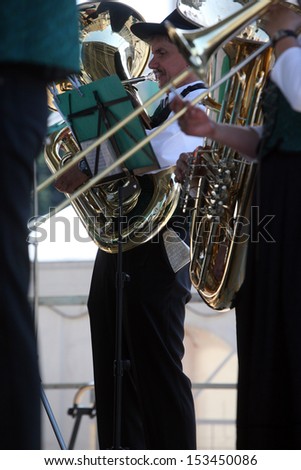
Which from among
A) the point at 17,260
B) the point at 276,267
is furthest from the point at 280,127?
the point at 17,260

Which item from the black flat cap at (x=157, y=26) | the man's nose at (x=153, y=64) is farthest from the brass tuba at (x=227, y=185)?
the man's nose at (x=153, y=64)

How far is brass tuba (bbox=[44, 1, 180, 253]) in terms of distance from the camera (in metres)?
3.76

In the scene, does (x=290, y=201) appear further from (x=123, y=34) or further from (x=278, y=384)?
(x=123, y=34)

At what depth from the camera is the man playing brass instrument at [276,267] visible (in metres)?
2.59

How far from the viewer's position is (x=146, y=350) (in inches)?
148

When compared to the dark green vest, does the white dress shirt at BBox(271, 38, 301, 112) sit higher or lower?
higher

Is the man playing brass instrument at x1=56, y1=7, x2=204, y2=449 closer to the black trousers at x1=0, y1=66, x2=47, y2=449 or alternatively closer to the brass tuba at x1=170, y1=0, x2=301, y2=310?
the brass tuba at x1=170, y1=0, x2=301, y2=310

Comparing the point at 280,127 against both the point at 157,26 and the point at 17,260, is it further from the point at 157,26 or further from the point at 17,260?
the point at 157,26

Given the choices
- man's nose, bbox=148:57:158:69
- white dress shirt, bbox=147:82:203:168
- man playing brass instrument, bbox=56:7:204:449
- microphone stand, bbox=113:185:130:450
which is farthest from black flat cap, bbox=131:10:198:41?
microphone stand, bbox=113:185:130:450

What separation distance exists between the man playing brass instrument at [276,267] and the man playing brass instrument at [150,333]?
102 centimetres

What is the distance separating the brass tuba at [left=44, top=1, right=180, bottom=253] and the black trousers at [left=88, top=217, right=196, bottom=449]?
10 cm

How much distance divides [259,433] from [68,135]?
1.87 meters

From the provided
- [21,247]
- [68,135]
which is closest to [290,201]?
[21,247]

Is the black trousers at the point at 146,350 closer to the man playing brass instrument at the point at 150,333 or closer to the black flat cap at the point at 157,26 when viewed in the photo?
the man playing brass instrument at the point at 150,333
